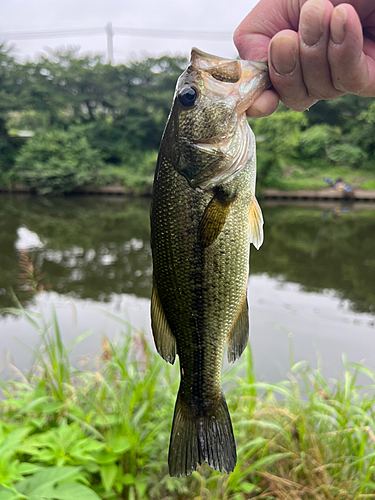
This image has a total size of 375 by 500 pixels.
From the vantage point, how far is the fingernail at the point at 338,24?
3.76ft

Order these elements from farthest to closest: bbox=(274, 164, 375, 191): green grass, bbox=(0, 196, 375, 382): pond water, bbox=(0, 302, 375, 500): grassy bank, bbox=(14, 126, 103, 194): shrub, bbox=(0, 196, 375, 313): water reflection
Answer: bbox=(14, 126, 103, 194): shrub < bbox=(274, 164, 375, 191): green grass < bbox=(0, 196, 375, 313): water reflection < bbox=(0, 196, 375, 382): pond water < bbox=(0, 302, 375, 500): grassy bank

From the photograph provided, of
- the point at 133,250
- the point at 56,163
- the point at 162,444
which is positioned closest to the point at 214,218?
the point at 162,444

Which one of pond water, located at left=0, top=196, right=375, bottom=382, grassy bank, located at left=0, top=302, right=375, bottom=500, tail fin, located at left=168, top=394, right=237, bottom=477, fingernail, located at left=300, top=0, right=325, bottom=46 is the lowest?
pond water, located at left=0, top=196, right=375, bottom=382

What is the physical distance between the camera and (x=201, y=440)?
4.63 ft

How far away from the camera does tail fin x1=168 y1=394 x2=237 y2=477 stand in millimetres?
1356

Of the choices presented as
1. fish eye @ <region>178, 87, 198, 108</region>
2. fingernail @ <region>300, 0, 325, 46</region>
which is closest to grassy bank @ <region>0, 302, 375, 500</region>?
fish eye @ <region>178, 87, 198, 108</region>

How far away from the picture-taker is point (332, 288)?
8328mm

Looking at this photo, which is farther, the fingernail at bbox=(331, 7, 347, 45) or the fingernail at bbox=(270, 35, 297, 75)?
the fingernail at bbox=(270, 35, 297, 75)

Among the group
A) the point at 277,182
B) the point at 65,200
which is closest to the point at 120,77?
the point at 65,200

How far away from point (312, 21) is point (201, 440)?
4.94 feet

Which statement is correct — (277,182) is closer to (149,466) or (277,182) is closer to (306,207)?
(306,207)

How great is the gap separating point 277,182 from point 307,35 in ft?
78.0

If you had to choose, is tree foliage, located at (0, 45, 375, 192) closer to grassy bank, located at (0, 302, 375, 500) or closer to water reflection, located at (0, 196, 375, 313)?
water reflection, located at (0, 196, 375, 313)

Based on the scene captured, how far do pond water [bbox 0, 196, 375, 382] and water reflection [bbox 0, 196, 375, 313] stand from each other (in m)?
0.03
